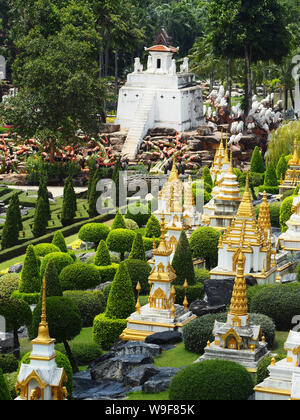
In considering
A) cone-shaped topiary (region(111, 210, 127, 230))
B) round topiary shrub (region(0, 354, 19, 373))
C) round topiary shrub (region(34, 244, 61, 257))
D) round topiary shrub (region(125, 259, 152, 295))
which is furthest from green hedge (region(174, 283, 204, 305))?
cone-shaped topiary (region(111, 210, 127, 230))

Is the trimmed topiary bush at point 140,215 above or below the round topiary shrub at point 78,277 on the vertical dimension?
above

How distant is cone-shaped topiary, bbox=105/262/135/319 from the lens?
48469mm

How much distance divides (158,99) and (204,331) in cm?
5454

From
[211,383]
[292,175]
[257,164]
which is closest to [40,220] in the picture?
[292,175]

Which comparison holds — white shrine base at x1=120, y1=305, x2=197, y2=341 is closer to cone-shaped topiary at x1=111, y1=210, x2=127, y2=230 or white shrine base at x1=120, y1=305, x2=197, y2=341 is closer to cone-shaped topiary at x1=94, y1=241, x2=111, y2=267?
cone-shaped topiary at x1=94, y1=241, x2=111, y2=267

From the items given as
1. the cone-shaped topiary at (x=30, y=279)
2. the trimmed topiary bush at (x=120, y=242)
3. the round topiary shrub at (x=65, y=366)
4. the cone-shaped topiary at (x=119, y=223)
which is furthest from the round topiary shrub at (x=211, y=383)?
the cone-shaped topiary at (x=119, y=223)

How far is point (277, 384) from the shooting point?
3775 cm

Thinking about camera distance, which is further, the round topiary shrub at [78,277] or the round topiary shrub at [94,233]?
the round topiary shrub at [94,233]

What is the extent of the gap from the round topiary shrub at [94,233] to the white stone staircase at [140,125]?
26.5 meters

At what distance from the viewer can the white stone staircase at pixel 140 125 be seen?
93625 millimetres

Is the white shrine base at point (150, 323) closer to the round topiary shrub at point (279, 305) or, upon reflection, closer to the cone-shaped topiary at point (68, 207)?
the round topiary shrub at point (279, 305)

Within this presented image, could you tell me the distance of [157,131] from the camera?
96375mm

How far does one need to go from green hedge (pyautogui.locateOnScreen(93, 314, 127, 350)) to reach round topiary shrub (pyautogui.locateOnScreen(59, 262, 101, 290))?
23.2 feet

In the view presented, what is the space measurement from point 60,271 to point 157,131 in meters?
40.1
